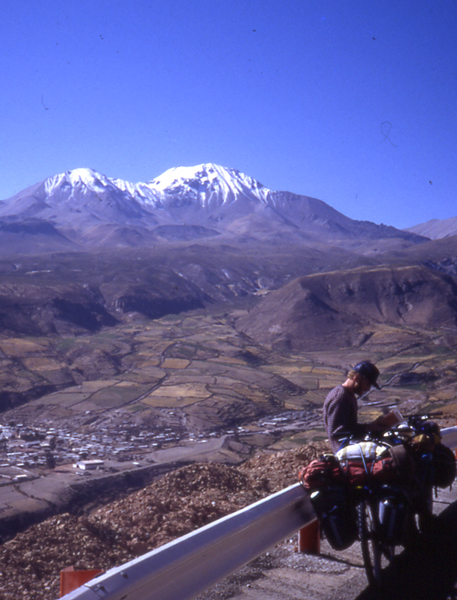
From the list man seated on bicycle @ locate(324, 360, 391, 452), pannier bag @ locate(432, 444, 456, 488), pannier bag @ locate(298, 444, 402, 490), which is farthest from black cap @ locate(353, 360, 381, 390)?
pannier bag @ locate(298, 444, 402, 490)

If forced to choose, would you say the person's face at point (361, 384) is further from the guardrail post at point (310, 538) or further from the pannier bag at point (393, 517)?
the pannier bag at point (393, 517)

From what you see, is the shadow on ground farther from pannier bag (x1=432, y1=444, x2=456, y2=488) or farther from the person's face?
the person's face

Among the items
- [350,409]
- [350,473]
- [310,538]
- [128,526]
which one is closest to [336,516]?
[350,473]

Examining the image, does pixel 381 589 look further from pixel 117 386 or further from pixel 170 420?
pixel 117 386

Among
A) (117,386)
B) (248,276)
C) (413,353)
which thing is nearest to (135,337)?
(117,386)

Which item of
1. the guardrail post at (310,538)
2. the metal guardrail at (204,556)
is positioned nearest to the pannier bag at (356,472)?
the metal guardrail at (204,556)

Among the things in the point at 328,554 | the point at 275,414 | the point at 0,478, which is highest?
the point at 328,554
